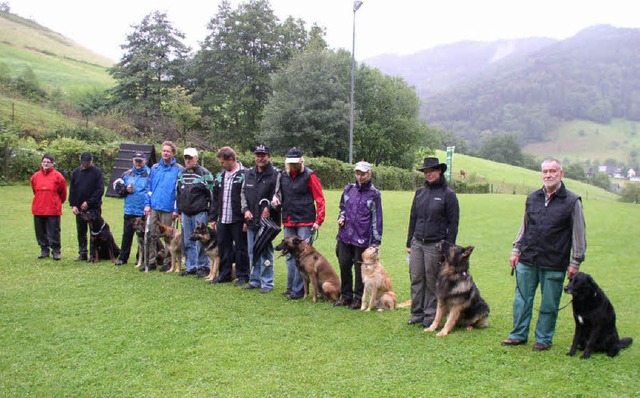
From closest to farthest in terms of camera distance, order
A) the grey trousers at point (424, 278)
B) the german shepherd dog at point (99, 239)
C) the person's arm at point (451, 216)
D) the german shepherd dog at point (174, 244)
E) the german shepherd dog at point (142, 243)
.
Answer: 1. the person's arm at point (451, 216)
2. the grey trousers at point (424, 278)
3. the german shepherd dog at point (174, 244)
4. the german shepherd dog at point (142, 243)
5. the german shepherd dog at point (99, 239)

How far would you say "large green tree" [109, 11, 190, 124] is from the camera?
1567 inches

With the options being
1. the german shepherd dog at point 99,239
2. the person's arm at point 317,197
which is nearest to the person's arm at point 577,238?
the person's arm at point 317,197

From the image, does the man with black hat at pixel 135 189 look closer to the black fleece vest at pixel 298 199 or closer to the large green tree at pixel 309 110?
the black fleece vest at pixel 298 199

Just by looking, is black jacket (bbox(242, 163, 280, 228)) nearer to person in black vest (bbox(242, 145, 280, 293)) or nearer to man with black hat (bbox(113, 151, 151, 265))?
person in black vest (bbox(242, 145, 280, 293))

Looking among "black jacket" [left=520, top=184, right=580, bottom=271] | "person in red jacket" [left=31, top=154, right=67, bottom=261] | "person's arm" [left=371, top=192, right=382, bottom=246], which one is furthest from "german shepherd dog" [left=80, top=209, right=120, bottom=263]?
"black jacket" [left=520, top=184, right=580, bottom=271]

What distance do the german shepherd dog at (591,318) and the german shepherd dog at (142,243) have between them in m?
7.07

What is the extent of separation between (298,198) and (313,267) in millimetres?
1051

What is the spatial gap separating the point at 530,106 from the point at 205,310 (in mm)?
175063

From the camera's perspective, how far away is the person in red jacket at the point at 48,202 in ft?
32.0

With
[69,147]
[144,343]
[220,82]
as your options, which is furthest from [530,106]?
[144,343]

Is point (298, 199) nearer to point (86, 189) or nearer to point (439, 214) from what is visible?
point (439, 214)

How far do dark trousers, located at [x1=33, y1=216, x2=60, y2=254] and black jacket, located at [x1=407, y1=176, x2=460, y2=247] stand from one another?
747cm

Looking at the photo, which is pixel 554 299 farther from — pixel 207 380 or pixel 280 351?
pixel 207 380

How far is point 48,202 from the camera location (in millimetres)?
9781
